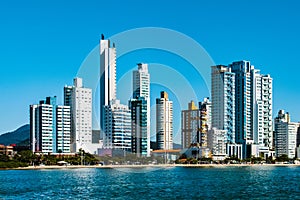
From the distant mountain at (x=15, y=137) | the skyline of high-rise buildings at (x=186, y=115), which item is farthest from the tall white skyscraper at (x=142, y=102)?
the distant mountain at (x=15, y=137)

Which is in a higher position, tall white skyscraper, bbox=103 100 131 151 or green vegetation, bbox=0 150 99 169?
tall white skyscraper, bbox=103 100 131 151

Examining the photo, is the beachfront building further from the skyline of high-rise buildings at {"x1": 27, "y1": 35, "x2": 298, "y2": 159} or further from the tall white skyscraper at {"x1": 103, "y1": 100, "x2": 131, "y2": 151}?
the tall white skyscraper at {"x1": 103, "y1": 100, "x2": 131, "y2": 151}

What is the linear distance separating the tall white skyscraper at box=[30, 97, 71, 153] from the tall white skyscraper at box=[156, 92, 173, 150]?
17141 mm

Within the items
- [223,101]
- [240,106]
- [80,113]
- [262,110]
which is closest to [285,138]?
[262,110]

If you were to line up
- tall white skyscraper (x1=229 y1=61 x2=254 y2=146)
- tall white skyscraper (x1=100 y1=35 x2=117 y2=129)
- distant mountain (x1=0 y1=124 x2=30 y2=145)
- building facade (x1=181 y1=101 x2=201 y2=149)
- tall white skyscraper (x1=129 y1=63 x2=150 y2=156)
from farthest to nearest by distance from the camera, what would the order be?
1. distant mountain (x1=0 y1=124 x2=30 y2=145)
2. tall white skyscraper (x1=229 y1=61 x2=254 y2=146)
3. tall white skyscraper (x1=100 y1=35 x2=117 y2=129)
4. tall white skyscraper (x1=129 y1=63 x2=150 y2=156)
5. building facade (x1=181 y1=101 x2=201 y2=149)

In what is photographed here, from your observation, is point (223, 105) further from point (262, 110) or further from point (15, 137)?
point (15, 137)

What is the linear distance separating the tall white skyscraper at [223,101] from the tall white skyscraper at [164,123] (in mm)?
7935

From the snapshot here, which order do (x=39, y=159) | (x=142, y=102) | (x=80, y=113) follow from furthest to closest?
(x=142, y=102)
(x=80, y=113)
(x=39, y=159)

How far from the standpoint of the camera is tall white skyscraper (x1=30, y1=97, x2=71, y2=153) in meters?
86.8

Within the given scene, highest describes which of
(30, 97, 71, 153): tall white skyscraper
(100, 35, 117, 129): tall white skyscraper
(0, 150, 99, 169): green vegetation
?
(100, 35, 117, 129): tall white skyscraper

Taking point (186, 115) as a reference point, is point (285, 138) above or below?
below

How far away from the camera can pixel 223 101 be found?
3861 inches

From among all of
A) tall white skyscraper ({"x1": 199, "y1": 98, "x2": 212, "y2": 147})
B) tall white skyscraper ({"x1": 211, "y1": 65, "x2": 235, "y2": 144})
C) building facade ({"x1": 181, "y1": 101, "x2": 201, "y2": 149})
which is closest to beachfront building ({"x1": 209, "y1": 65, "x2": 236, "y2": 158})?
tall white skyscraper ({"x1": 211, "y1": 65, "x2": 235, "y2": 144})

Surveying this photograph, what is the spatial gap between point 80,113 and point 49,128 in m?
6.46
